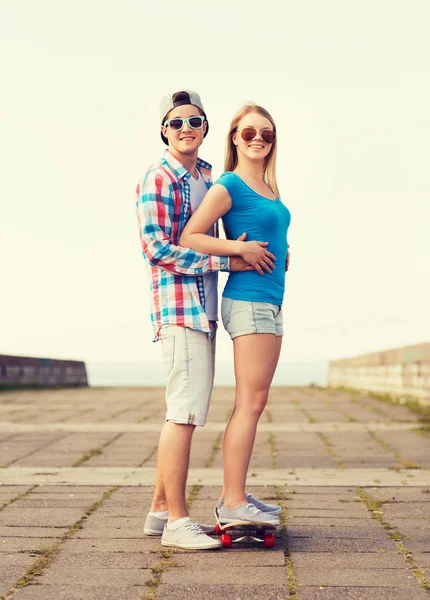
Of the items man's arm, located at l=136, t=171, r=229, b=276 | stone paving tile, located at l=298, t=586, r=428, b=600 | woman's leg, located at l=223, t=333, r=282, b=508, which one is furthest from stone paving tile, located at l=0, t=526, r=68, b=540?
stone paving tile, located at l=298, t=586, r=428, b=600

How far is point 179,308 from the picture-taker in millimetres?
3920

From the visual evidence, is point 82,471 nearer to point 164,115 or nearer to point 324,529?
point 324,529

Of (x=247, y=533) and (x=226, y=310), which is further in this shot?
(x=226, y=310)

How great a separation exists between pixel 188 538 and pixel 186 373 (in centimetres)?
68

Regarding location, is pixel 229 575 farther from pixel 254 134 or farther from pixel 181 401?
pixel 254 134

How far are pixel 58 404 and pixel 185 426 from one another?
9684mm

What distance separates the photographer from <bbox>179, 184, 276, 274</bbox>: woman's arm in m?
3.87

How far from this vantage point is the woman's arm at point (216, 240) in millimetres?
3873

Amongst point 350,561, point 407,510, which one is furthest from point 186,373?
point 407,510

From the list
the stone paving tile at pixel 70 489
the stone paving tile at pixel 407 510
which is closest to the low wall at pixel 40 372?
the stone paving tile at pixel 70 489

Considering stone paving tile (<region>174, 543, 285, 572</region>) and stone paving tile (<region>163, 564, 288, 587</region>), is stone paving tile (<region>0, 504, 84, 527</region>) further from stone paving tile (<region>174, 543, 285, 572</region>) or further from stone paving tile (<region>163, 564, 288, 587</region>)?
stone paving tile (<region>163, 564, 288, 587</region>)

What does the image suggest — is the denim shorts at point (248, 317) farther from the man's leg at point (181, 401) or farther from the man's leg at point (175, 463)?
the man's leg at point (175, 463)

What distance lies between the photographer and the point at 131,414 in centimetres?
1112

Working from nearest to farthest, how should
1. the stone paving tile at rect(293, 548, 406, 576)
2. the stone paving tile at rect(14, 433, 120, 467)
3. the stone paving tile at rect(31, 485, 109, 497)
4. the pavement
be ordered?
1. the pavement
2. the stone paving tile at rect(293, 548, 406, 576)
3. the stone paving tile at rect(31, 485, 109, 497)
4. the stone paving tile at rect(14, 433, 120, 467)
